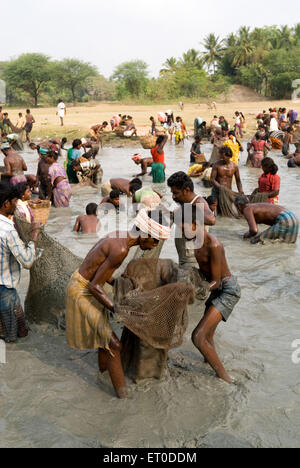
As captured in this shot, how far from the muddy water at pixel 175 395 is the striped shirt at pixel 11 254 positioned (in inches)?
29.4

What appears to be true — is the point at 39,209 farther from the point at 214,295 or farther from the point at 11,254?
the point at 214,295

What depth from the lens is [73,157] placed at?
10.7 m

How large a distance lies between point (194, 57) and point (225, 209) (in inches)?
1982

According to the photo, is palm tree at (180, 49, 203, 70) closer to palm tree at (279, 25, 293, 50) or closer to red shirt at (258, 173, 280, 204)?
palm tree at (279, 25, 293, 50)

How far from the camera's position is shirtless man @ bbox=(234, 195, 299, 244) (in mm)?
7031

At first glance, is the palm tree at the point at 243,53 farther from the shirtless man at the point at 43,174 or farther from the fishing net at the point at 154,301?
the fishing net at the point at 154,301

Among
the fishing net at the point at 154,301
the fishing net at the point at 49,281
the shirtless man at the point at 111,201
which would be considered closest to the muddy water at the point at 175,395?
the fishing net at the point at 49,281

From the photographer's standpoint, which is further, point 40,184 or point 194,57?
point 194,57

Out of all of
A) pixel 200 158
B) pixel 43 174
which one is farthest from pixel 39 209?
pixel 200 158

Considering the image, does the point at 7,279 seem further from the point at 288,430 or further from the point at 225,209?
the point at 225,209

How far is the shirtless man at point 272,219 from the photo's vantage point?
703 cm

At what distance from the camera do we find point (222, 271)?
152 inches

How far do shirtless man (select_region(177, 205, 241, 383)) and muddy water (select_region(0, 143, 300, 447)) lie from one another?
0.24 metres

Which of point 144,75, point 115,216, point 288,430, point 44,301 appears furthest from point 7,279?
point 144,75
